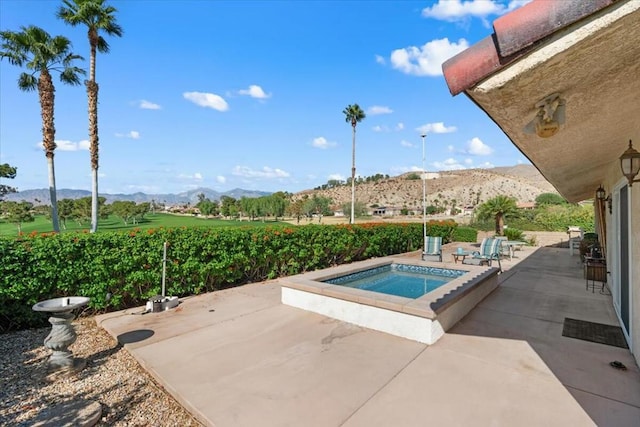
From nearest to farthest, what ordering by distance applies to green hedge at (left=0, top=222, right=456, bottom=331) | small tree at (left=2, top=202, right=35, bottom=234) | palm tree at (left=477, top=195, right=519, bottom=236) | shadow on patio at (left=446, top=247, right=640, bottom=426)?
shadow on patio at (left=446, top=247, right=640, bottom=426) < green hedge at (left=0, top=222, right=456, bottom=331) < palm tree at (left=477, top=195, right=519, bottom=236) < small tree at (left=2, top=202, right=35, bottom=234)

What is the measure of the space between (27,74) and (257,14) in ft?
51.2

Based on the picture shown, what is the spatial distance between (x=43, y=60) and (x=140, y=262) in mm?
17595

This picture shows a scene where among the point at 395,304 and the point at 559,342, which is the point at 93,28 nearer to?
the point at 395,304

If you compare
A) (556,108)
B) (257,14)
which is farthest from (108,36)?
(556,108)

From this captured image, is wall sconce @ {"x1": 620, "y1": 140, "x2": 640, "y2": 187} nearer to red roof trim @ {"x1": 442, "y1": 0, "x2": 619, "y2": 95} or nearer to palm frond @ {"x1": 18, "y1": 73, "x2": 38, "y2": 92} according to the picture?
red roof trim @ {"x1": 442, "y1": 0, "x2": 619, "y2": 95}

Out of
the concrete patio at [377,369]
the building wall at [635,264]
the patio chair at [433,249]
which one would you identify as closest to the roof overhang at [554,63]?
the building wall at [635,264]

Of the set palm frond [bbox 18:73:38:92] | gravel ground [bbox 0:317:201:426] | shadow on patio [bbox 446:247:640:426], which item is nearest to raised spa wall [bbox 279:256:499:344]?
shadow on patio [bbox 446:247:640:426]

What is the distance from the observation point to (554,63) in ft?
4.97

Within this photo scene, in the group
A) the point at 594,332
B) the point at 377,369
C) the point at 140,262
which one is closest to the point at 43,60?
the point at 140,262

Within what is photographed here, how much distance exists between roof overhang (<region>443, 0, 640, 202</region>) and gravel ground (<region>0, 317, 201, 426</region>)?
369 cm

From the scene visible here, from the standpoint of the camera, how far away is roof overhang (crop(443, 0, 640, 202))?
4.27 feet

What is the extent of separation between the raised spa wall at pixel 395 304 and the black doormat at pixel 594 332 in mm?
1557

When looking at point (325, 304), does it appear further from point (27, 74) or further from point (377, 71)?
point (27, 74)

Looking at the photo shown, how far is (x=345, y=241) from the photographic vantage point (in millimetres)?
11359
